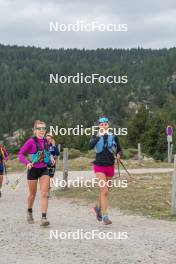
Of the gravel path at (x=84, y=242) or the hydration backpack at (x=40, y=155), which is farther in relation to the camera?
the hydration backpack at (x=40, y=155)

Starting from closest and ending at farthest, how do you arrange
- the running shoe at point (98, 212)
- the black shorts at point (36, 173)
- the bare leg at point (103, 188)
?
the bare leg at point (103, 188) < the black shorts at point (36, 173) < the running shoe at point (98, 212)

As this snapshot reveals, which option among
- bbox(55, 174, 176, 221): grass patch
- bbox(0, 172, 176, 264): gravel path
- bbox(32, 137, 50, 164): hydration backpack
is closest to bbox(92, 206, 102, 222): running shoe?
bbox(0, 172, 176, 264): gravel path

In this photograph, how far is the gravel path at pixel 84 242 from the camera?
7.20 meters

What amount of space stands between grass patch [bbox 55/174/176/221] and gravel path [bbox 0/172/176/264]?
663 millimetres

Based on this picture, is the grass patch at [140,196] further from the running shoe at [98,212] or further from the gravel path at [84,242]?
the running shoe at [98,212]

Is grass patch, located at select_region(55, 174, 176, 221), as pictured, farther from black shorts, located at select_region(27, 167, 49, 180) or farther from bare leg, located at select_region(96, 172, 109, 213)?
black shorts, located at select_region(27, 167, 49, 180)

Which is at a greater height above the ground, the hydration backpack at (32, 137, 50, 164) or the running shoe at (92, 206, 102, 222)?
the hydration backpack at (32, 137, 50, 164)

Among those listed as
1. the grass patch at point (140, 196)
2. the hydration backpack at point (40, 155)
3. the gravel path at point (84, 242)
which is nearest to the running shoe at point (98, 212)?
the gravel path at point (84, 242)

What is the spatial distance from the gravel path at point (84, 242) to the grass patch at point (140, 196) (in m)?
0.66

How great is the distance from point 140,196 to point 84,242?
6.08m

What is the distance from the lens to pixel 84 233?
29.8 feet

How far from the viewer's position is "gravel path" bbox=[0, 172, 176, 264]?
720 centimetres

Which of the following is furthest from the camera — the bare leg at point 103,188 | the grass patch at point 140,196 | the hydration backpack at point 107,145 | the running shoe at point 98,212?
the grass patch at point 140,196

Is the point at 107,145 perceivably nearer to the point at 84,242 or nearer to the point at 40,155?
the point at 40,155
